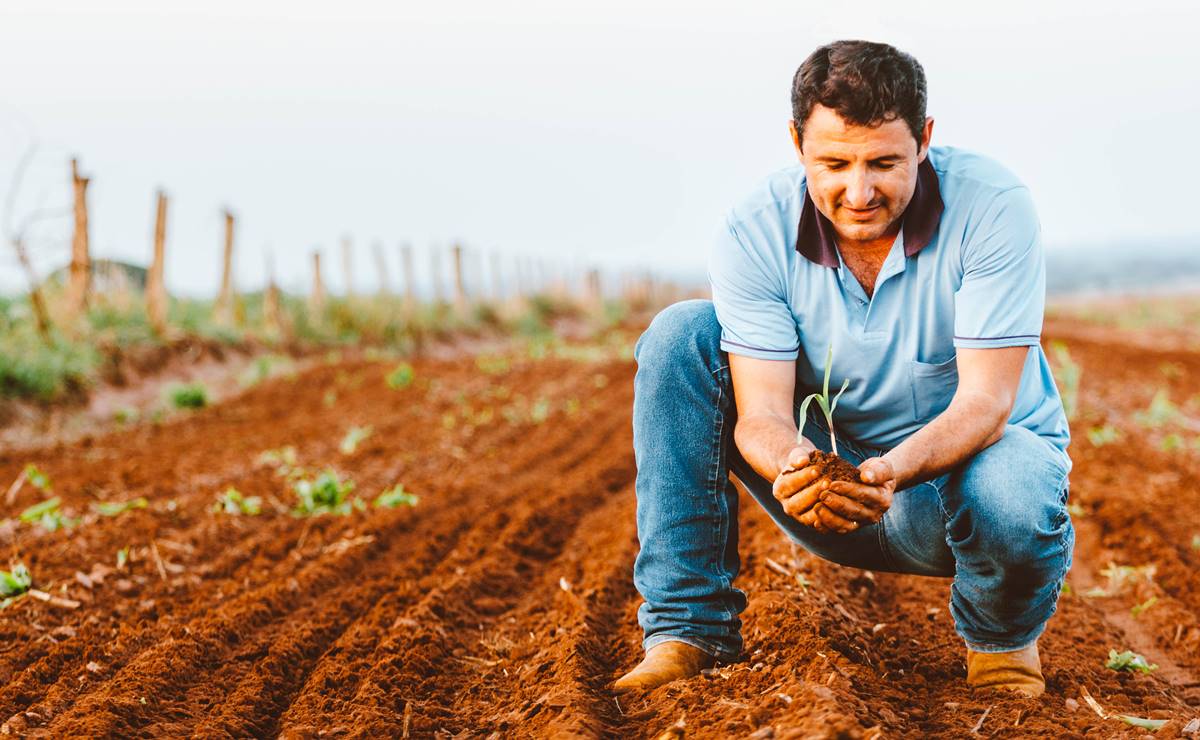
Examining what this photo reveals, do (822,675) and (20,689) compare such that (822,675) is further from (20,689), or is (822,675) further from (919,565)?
(20,689)

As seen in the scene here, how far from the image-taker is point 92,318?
1238 centimetres

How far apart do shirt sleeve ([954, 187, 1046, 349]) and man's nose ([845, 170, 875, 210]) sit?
271 millimetres

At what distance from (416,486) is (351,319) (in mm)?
13662

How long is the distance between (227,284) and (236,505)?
1198 cm

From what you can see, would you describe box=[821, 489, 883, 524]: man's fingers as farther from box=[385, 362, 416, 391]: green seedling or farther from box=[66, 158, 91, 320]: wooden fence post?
box=[66, 158, 91, 320]: wooden fence post

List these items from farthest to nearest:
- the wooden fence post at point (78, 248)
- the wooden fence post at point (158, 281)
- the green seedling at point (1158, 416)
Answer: the wooden fence post at point (158, 281), the wooden fence post at point (78, 248), the green seedling at point (1158, 416)

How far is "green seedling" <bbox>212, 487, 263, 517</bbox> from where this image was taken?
16.8ft

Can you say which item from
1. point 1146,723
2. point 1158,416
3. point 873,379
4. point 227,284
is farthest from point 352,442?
point 227,284

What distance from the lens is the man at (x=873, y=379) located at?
2406mm

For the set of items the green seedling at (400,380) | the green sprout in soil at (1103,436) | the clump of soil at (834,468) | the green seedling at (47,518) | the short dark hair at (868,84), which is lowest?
the green seedling at (400,380)

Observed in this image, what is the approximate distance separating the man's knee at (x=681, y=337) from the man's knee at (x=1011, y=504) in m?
0.66

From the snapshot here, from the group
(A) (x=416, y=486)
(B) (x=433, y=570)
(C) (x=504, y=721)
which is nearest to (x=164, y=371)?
(A) (x=416, y=486)

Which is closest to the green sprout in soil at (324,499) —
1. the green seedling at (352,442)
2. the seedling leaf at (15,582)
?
the green seedling at (352,442)

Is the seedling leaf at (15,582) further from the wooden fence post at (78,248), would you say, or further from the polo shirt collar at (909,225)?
the wooden fence post at (78,248)
